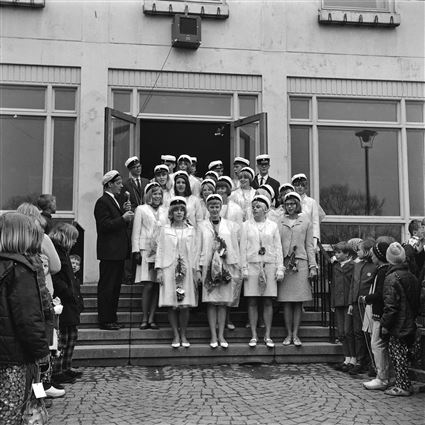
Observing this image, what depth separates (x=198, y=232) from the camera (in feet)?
25.3

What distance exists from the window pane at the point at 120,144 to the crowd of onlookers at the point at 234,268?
1547 millimetres

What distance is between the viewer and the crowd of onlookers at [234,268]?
6168 millimetres

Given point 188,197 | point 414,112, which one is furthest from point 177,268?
point 414,112

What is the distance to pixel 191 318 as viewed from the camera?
8305 mm

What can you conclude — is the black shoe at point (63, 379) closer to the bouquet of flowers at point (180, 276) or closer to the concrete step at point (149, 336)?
the concrete step at point (149, 336)

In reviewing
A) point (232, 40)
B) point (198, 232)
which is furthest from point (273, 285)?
point (232, 40)

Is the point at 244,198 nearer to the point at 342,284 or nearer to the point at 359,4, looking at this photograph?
the point at 342,284

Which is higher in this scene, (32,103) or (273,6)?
(273,6)

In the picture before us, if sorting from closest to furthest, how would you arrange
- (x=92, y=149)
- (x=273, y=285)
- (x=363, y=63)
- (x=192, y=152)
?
1. (x=273, y=285)
2. (x=92, y=149)
3. (x=363, y=63)
4. (x=192, y=152)

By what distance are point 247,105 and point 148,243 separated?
4.53 metres

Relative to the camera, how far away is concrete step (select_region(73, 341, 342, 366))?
735cm

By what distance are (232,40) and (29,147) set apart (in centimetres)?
423

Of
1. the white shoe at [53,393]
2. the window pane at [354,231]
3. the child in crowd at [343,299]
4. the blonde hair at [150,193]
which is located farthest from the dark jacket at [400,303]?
the window pane at [354,231]

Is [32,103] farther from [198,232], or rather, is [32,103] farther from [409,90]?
[409,90]
